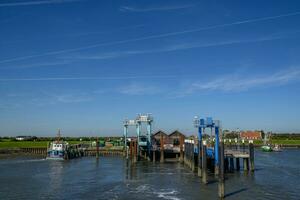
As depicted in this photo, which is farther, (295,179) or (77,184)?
(295,179)

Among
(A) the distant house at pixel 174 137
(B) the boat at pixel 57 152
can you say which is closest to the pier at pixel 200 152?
(A) the distant house at pixel 174 137

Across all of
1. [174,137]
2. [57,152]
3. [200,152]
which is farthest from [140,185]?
[57,152]

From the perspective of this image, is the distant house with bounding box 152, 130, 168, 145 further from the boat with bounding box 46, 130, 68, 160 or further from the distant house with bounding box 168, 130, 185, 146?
the boat with bounding box 46, 130, 68, 160

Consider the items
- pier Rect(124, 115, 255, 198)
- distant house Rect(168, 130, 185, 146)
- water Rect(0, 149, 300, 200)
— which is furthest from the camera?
distant house Rect(168, 130, 185, 146)

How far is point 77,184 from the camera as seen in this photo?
48.2 m

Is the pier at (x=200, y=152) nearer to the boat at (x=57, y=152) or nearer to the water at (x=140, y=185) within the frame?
the water at (x=140, y=185)

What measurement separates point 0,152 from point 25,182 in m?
69.5

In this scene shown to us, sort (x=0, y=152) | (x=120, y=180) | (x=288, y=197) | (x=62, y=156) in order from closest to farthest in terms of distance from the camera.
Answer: (x=288, y=197), (x=120, y=180), (x=62, y=156), (x=0, y=152)

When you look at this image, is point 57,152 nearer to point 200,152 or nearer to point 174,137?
point 174,137

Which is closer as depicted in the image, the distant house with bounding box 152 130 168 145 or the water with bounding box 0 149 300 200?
the water with bounding box 0 149 300 200

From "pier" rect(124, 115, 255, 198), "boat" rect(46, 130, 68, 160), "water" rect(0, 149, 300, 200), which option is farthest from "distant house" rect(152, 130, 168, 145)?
"water" rect(0, 149, 300, 200)

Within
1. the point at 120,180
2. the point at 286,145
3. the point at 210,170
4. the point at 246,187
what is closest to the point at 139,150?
the point at 210,170

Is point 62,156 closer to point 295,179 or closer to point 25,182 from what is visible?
point 25,182

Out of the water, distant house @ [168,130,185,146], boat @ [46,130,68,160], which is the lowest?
the water
